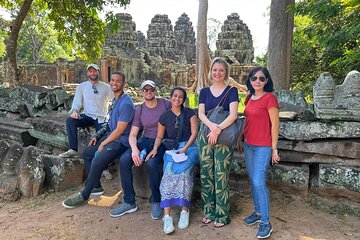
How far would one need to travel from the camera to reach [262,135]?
10.4 ft

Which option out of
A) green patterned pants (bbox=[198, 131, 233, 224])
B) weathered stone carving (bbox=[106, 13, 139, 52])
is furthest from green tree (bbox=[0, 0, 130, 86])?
weathered stone carving (bbox=[106, 13, 139, 52])

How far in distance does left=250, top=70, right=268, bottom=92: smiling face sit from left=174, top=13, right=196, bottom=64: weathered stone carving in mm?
36209

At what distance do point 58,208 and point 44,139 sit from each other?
93.7 inches

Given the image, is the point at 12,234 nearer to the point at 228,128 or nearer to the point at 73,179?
the point at 73,179

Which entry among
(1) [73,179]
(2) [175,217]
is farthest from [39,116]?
(2) [175,217]

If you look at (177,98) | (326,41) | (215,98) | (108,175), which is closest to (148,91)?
(177,98)

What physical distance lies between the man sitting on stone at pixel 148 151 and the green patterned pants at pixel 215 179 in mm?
573

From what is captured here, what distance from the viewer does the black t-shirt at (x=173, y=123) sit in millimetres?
3730

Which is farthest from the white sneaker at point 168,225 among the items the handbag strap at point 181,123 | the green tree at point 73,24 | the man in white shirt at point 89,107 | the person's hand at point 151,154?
the green tree at point 73,24

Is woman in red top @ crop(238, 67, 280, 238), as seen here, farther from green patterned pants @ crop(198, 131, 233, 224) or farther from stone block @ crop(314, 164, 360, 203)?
stone block @ crop(314, 164, 360, 203)

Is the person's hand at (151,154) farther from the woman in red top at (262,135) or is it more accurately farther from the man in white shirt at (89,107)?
the man in white shirt at (89,107)

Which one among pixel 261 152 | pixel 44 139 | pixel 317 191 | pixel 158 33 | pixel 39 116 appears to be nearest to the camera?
pixel 261 152

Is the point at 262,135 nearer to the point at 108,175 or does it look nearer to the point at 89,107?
the point at 108,175

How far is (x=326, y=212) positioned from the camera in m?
3.63
